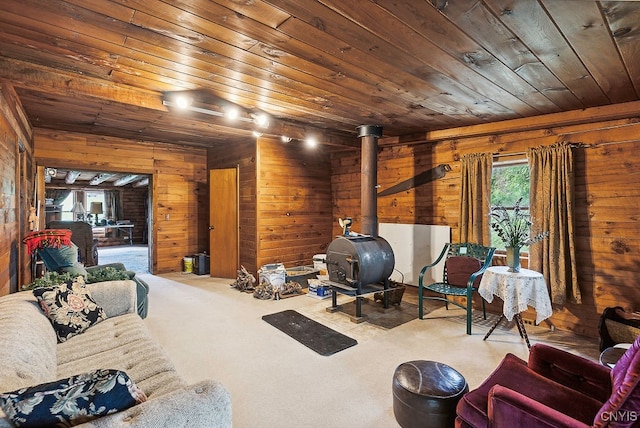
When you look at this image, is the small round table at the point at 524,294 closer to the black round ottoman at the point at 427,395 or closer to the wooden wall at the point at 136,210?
the black round ottoman at the point at 427,395

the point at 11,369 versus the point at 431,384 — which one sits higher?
the point at 11,369

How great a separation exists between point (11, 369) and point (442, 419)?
6.57ft

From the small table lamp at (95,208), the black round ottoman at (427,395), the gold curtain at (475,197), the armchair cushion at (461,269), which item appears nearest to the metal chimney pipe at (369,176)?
the armchair cushion at (461,269)

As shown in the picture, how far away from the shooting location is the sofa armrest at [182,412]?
979 mm

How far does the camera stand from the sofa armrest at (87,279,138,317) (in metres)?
2.59

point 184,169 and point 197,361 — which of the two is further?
point 184,169

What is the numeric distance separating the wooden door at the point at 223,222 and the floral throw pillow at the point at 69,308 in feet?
10.3

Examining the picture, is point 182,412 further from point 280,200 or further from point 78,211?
point 78,211

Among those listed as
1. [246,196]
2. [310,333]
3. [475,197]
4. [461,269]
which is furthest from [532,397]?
→ [246,196]

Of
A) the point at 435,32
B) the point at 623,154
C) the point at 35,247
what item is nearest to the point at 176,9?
the point at 435,32

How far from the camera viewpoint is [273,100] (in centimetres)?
321

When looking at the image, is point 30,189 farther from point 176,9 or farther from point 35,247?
point 176,9

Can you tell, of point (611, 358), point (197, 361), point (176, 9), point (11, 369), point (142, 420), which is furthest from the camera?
point (197, 361)

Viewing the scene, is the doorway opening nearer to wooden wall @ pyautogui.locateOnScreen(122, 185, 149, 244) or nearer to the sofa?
wooden wall @ pyautogui.locateOnScreen(122, 185, 149, 244)
